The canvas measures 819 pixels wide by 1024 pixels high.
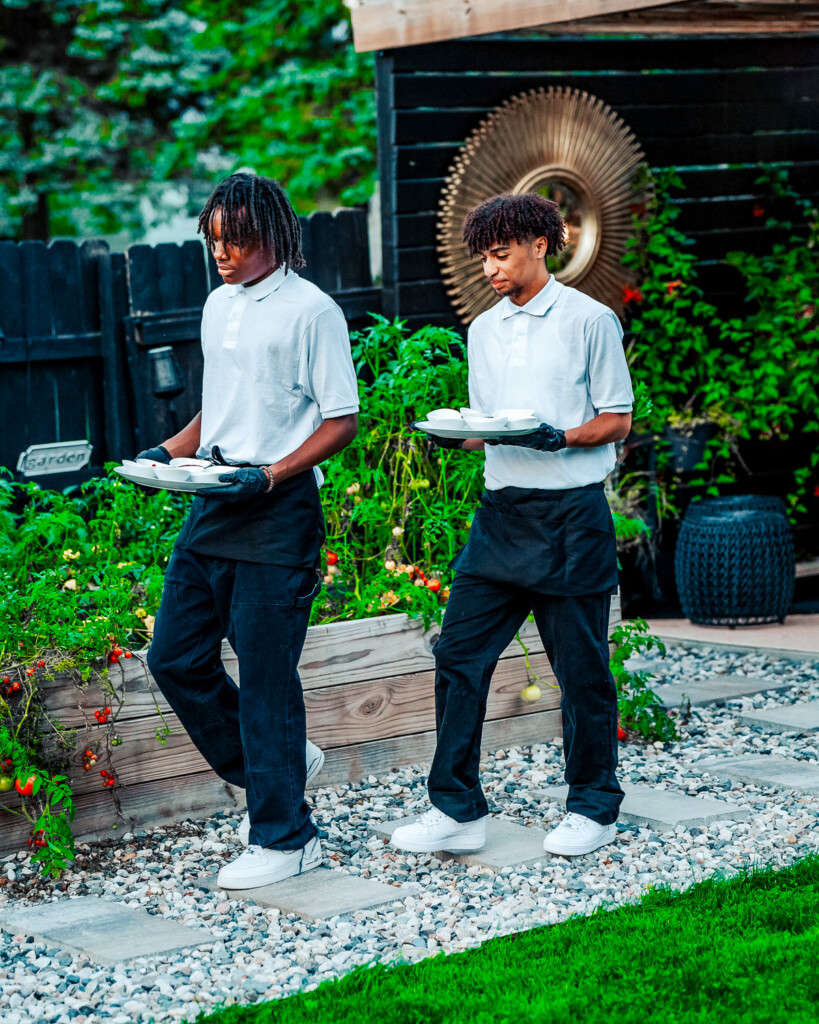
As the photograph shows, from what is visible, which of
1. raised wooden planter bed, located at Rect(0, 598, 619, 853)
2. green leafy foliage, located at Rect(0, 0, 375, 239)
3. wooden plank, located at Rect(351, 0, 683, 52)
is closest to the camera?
raised wooden planter bed, located at Rect(0, 598, 619, 853)

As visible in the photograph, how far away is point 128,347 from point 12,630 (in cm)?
236

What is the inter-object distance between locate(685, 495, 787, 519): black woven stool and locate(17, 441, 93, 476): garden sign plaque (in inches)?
110

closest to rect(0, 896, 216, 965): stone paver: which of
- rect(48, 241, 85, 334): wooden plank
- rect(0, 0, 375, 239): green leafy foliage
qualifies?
rect(48, 241, 85, 334): wooden plank

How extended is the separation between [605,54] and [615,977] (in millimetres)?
5027

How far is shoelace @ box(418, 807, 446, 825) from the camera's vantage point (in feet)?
11.5

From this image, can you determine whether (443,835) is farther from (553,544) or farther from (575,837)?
(553,544)

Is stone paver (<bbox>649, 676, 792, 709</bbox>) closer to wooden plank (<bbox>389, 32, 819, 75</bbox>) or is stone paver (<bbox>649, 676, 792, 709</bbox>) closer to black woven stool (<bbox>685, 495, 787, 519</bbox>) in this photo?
black woven stool (<bbox>685, 495, 787, 519</bbox>)

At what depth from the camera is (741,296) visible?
23.2ft

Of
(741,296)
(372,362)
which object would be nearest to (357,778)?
(372,362)

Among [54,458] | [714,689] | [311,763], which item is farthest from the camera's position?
[54,458]

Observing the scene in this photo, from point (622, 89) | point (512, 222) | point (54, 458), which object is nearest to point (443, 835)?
point (512, 222)

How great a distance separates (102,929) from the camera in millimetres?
3047

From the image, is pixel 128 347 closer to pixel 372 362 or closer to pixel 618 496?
pixel 372 362

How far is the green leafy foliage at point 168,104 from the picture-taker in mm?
12805
